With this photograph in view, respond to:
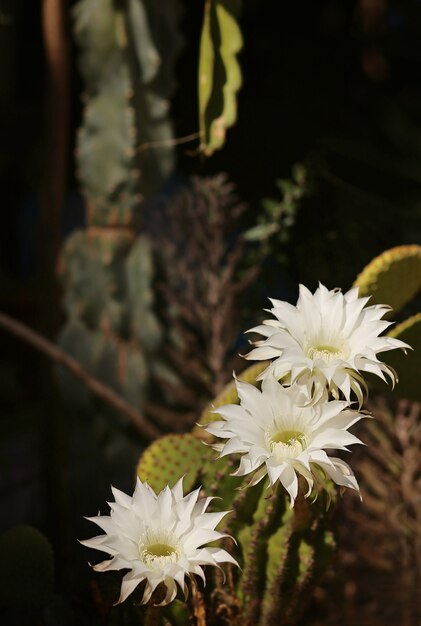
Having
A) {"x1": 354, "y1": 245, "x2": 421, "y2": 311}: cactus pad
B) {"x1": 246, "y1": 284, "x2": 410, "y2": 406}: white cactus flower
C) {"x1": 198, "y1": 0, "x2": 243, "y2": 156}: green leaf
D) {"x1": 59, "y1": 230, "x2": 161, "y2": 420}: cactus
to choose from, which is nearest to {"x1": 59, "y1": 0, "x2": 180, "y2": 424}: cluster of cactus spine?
{"x1": 59, "y1": 230, "x2": 161, "y2": 420}: cactus

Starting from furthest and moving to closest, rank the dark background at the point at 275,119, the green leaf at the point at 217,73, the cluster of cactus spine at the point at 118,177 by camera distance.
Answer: the dark background at the point at 275,119 < the cluster of cactus spine at the point at 118,177 < the green leaf at the point at 217,73

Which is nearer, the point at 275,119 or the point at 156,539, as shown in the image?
the point at 156,539

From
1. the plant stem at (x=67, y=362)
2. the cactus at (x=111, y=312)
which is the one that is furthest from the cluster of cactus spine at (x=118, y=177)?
the plant stem at (x=67, y=362)

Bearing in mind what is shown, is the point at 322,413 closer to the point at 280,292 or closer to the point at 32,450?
the point at 280,292

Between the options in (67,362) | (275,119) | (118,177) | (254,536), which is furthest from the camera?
(275,119)

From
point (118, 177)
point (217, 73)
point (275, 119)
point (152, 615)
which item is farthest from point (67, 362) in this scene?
point (275, 119)

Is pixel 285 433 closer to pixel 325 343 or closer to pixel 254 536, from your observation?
pixel 325 343

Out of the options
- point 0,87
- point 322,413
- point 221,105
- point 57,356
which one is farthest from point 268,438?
point 0,87

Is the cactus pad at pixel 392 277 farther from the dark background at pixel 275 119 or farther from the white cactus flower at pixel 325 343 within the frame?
the dark background at pixel 275 119
